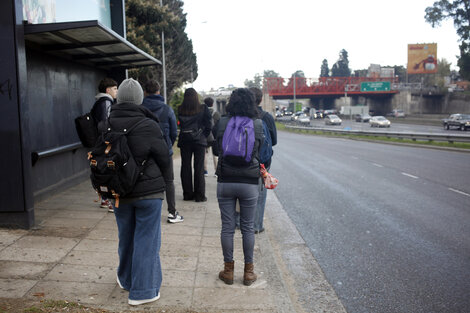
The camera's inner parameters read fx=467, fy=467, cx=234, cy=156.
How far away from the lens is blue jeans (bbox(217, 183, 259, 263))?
443 centimetres

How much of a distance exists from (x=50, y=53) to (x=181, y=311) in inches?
249

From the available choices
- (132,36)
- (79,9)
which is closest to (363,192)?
(79,9)

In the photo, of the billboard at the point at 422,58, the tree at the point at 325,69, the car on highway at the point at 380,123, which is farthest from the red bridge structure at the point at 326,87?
the tree at the point at 325,69

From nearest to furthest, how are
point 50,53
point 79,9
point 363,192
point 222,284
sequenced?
point 222,284 → point 50,53 → point 79,9 → point 363,192

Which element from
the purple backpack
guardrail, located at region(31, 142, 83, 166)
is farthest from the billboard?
the purple backpack

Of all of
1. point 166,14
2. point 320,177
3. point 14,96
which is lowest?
point 320,177

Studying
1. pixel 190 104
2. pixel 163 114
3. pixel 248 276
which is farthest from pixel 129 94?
pixel 190 104

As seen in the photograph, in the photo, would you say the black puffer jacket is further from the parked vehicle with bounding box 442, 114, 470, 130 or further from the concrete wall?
the parked vehicle with bounding box 442, 114, 470, 130

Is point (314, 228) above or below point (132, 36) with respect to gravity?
below

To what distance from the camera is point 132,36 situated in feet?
59.0

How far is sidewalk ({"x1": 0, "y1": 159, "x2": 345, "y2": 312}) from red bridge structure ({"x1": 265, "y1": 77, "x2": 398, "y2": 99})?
283ft

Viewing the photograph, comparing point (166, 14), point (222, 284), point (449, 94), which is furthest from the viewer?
point (449, 94)

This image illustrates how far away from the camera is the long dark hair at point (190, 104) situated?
7.81m

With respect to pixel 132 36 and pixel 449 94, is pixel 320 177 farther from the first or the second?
pixel 449 94
